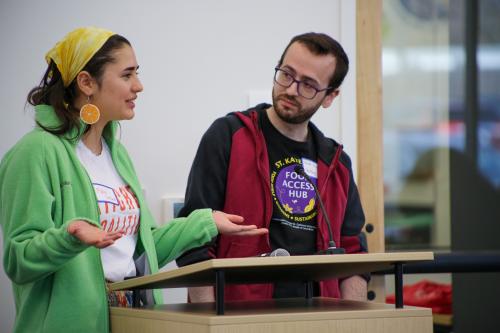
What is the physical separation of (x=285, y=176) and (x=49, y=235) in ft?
3.09

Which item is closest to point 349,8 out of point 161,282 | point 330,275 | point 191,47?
point 191,47

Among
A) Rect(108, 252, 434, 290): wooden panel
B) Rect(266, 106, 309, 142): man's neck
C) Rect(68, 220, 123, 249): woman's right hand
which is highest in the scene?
Rect(266, 106, 309, 142): man's neck

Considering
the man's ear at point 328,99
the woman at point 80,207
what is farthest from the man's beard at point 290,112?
the woman at point 80,207

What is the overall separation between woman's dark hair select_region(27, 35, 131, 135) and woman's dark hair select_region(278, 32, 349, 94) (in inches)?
25.4

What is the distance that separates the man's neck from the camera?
297cm

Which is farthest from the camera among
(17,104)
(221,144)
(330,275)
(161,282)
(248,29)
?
(248,29)

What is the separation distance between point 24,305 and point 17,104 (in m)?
1.20

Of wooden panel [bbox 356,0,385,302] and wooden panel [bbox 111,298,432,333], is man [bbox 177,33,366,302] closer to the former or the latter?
wooden panel [bbox 356,0,385,302]

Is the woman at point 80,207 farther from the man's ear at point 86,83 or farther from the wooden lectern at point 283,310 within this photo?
the wooden lectern at point 283,310

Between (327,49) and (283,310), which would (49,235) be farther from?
(327,49)

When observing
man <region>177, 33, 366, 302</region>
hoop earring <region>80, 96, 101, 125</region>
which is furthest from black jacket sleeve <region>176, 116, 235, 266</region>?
hoop earring <region>80, 96, 101, 125</region>

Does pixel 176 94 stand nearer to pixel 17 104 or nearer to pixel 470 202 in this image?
pixel 17 104

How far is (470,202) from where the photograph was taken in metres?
4.46

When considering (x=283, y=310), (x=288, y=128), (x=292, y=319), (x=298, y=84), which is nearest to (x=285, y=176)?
(x=288, y=128)
